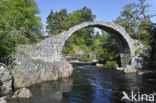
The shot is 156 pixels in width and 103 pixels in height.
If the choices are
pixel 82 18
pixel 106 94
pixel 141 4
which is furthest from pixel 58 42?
pixel 82 18

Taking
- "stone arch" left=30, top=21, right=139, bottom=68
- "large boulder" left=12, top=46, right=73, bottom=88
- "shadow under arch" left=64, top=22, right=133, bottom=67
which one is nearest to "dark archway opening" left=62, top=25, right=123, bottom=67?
"shadow under arch" left=64, top=22, right=133, bottom=67

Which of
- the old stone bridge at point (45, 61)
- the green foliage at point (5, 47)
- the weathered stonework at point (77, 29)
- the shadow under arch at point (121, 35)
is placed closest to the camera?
the green foliage at point (5, 47)

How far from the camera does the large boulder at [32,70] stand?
764 centimetres

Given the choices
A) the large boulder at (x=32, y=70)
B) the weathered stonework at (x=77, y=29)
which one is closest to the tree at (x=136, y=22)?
the weathered stonework at (x=77, y=29)

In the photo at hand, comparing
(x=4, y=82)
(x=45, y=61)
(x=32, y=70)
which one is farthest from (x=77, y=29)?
(x=4, y=82)

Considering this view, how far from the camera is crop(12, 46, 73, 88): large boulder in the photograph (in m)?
7.64

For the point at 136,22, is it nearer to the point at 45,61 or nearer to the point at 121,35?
the point at 121,35

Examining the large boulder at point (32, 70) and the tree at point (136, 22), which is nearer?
the large boulder at point (32, 70)

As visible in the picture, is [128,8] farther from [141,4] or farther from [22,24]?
[22,24]

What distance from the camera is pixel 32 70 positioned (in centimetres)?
828

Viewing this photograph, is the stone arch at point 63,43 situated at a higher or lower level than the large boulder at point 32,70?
higher

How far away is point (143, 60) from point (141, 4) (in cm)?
760

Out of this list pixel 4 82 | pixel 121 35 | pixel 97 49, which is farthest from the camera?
pixel 97 49

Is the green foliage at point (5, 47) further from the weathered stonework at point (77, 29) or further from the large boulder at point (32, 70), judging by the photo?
the weathered stonework at point (77, 29)
